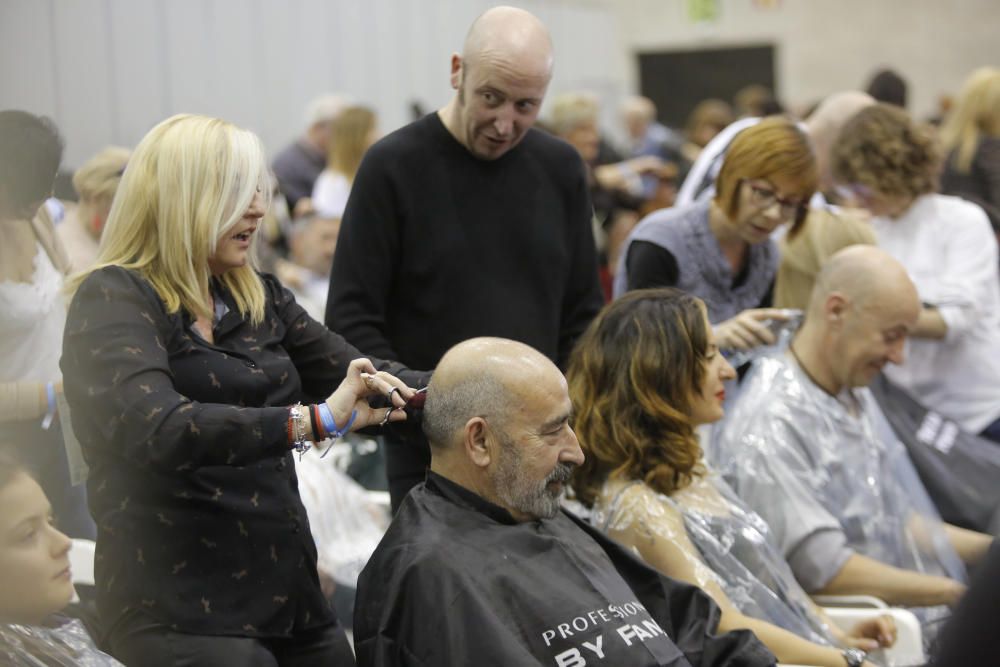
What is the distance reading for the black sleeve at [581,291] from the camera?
2.68m

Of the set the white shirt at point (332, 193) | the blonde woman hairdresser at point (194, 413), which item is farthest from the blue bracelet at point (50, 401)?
the white shirt at point (332, 193)

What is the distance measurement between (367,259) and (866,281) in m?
1.18

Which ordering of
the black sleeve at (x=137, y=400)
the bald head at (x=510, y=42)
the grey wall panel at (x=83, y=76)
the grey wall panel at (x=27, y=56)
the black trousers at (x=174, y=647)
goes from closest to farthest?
the black sleeve at (x=137, y=400) → the black trousers at (x=174, y=647) → the bald head at (x=510, y=42) → the grey wall panel at (x=27, y=56) → the grey wall panel at (x=83, y=76)

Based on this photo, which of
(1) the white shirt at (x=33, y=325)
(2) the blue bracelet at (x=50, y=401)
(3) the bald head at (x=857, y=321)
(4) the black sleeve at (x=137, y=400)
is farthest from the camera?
(3) the bald head at (x=857, y=321)

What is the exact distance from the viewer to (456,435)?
2.02 metres

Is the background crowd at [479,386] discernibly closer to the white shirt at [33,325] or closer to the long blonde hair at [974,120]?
the white shirt at [33,325]

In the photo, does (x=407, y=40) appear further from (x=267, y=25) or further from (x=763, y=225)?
(x=763, y=225)

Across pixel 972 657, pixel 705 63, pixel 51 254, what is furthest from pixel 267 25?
pixel 705 63

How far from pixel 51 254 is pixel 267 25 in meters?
3.65

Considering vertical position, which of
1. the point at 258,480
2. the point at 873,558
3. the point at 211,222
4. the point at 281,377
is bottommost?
the point at 873,558

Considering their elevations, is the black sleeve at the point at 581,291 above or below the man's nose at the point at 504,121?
below

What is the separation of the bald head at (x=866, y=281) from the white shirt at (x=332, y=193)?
246 cm

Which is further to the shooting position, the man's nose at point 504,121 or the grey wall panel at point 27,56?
the grey wall panel at point 27,56

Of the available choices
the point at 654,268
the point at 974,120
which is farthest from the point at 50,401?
the point at 974,120
